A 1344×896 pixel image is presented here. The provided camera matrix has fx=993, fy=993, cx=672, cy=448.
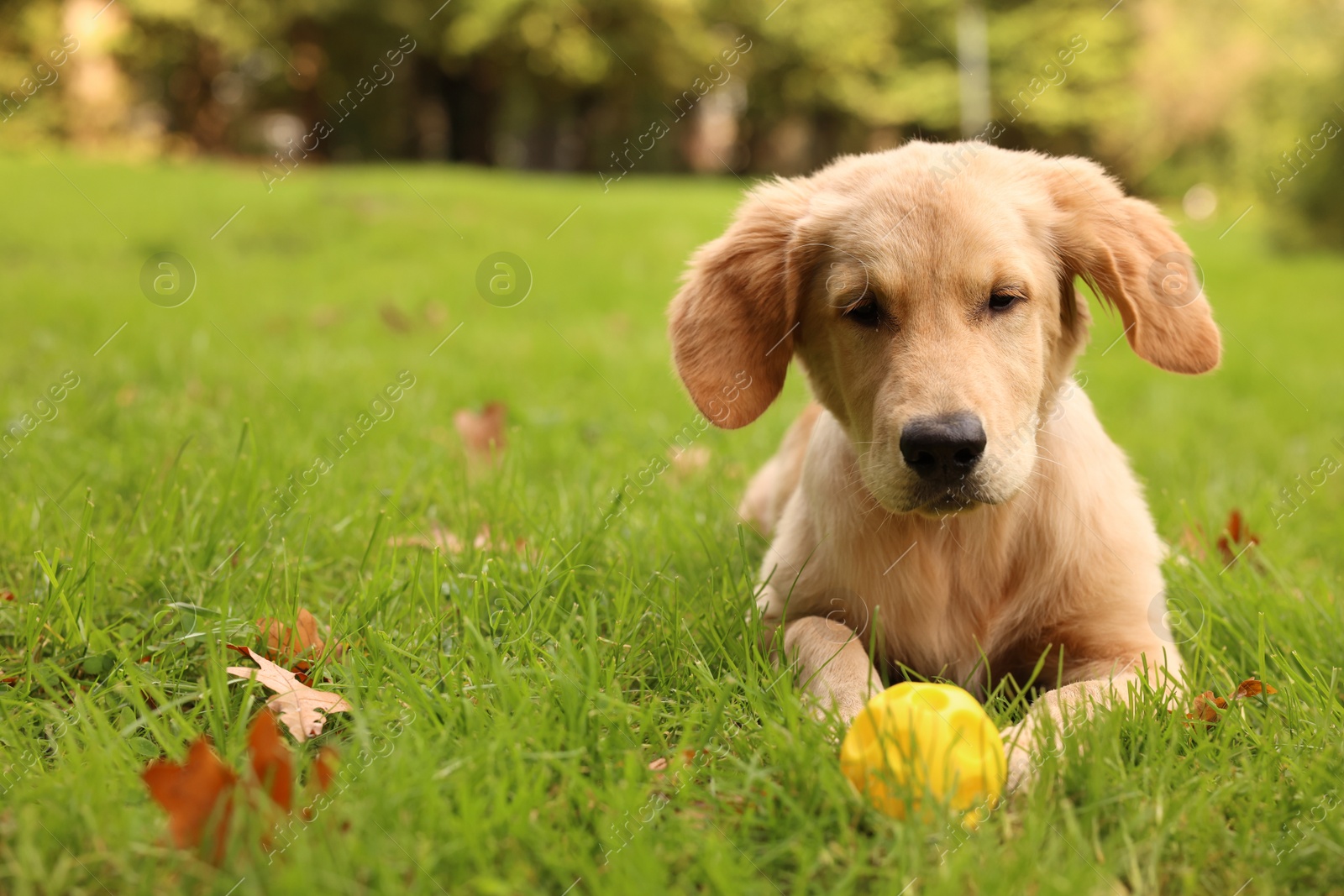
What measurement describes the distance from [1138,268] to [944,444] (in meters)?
0.88

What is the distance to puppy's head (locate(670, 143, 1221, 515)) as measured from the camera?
2207mm

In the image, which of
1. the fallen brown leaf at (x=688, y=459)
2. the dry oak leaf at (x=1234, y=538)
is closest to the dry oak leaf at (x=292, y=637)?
the fallen brown leaf at (x=688, y=459)

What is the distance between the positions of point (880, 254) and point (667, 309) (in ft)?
2.39

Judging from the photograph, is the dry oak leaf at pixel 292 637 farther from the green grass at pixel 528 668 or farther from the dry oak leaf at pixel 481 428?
the dry oak leaf at pixel 481 428

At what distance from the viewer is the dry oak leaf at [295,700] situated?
1.90 m

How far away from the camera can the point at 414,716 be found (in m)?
1.89

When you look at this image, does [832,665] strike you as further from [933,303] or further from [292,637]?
[292,637]

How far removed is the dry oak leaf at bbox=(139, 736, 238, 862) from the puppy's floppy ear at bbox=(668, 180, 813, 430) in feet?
Answer: 4.87

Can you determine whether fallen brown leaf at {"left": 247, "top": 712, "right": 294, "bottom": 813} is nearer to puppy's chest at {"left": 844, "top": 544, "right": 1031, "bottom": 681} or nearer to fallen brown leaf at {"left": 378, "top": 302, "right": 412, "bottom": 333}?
puppy's chest at {"left": 844, "top": 544, "right": 1031, "bottom": 681}

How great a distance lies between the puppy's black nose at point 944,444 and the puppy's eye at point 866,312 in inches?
15.1

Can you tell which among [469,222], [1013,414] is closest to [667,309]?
[1013,414]

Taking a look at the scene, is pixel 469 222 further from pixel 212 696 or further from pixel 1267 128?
pixel 1267 128

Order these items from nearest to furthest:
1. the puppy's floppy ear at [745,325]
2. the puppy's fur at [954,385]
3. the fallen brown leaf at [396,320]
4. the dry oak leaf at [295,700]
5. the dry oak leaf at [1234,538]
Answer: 1. the dry oak leaf at [295,700]
2. the puppy's fur at [954,385]
3. the puppy's floppy ear at [745,325]
4. the dry oak leaf at [1234,538]
5. the fallen brown leaf at [396,320]

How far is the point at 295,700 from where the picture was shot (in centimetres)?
193
